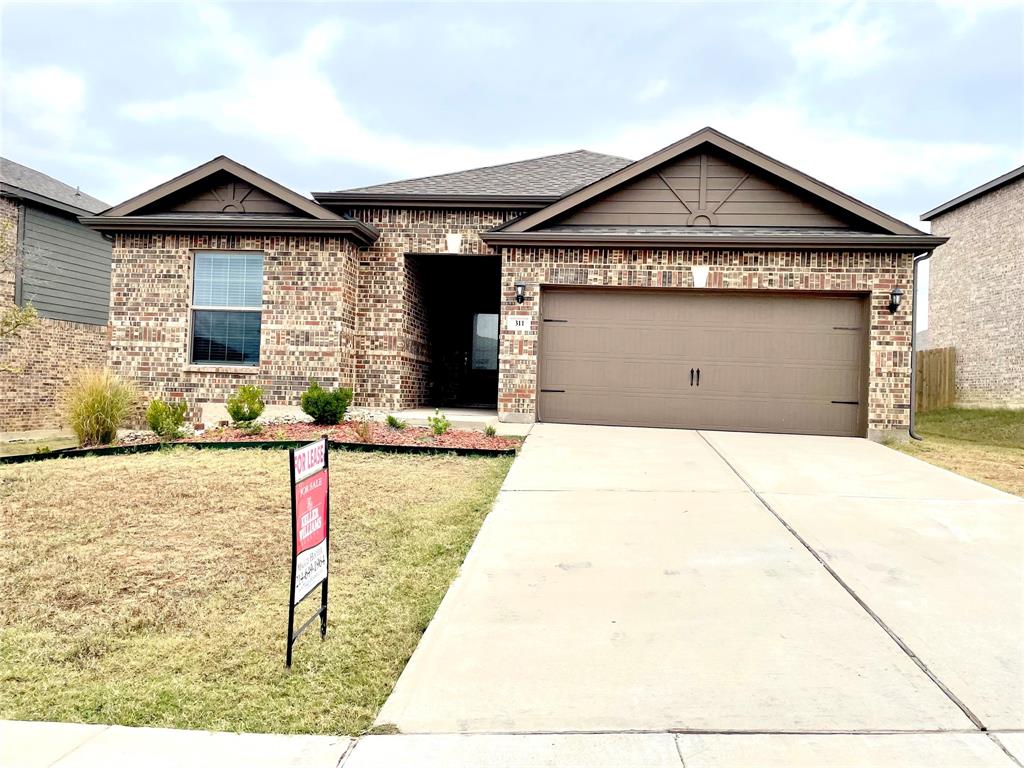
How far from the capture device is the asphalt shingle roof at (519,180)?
13.2 meters

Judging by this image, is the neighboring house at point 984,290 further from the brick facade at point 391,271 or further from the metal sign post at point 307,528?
the metal sign post at point 307,528

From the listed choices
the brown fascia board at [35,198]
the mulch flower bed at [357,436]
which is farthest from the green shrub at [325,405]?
the brown fascia board at [35,198]

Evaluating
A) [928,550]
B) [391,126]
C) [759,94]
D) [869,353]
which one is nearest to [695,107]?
[391,126]

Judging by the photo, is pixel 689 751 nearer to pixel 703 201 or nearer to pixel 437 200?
pixel 703 201

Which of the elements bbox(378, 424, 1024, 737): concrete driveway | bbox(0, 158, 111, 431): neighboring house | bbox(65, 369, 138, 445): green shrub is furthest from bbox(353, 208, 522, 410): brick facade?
bbox(0, 158, 111, 431): neighboring house

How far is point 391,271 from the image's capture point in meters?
13.1

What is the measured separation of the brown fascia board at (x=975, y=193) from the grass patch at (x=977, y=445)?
21.1ft

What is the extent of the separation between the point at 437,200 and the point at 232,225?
374 cm

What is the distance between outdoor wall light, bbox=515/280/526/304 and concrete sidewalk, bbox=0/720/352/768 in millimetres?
9434

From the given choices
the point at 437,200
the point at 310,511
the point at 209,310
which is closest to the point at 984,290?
the point at 437,200

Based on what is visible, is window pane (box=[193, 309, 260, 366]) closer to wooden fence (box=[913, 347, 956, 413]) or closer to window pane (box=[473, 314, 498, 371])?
window pane (box=[473, 314, 498, 371])

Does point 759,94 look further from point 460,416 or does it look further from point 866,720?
point 866,720

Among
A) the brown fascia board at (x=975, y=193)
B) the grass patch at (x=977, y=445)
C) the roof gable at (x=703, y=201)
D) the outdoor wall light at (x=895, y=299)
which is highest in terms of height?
the brown fascia board at (x=975, y=193)

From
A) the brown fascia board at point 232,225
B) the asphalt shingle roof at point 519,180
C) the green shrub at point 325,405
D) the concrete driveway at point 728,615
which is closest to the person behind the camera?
the concrete driveway at point 728,615
